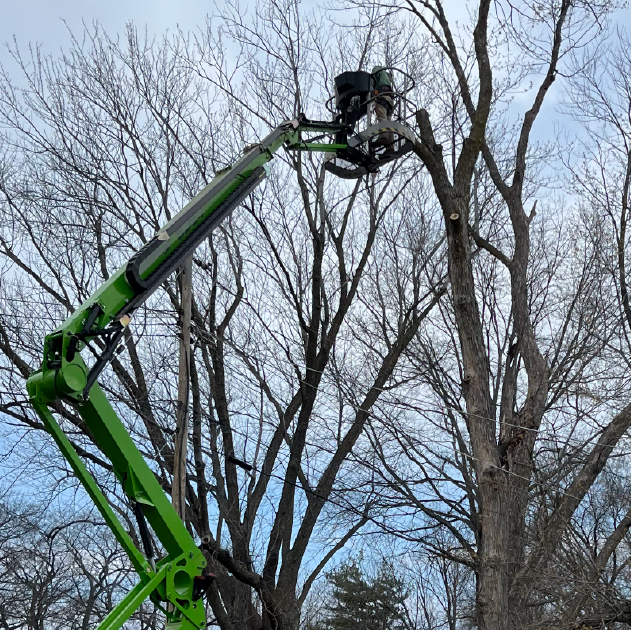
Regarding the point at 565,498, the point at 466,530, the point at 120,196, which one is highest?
the point at 120,196

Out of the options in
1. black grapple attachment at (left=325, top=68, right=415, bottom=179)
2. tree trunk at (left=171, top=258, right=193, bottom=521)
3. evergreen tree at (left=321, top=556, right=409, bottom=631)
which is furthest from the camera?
evergreen tree at (left=321, top=556, right=409, bottom=631)

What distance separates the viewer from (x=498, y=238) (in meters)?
13.7

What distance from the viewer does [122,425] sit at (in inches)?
210

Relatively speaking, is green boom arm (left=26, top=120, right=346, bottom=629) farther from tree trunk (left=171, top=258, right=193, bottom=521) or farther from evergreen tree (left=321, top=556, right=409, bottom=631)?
evergreen tree (left=321, top=556, right=409, bottom=631)

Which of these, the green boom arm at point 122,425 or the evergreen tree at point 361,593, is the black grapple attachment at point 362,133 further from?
the evergreen tree at point 361,593

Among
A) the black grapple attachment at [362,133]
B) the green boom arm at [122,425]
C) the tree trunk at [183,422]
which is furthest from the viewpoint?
the tree trunk at [183,422]

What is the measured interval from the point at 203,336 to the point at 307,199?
307 centimetres

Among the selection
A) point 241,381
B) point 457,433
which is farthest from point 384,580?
point 241,381

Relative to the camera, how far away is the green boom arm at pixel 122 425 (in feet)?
16.1

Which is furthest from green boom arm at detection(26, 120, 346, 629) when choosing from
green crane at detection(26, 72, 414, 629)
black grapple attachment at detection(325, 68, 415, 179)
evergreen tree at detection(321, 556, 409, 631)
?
evergreen tree at detection(321, 556, 409, 631)

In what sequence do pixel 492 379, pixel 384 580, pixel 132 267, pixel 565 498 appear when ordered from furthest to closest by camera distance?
pixel 384 580 < pixel 492 379 < pixel 565 498 < pixel 132 267

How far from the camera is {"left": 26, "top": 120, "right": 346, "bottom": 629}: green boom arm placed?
4.91m

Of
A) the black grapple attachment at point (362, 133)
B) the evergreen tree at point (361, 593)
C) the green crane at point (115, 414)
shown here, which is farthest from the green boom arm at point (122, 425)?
the evergreen tree at point (361, 593)

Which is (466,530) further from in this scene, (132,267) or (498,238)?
(132,267)
